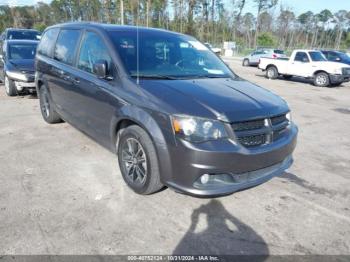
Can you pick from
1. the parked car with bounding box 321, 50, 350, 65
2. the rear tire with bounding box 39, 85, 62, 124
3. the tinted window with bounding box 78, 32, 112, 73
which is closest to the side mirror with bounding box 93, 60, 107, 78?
the tinted window with bounding box 78, 32, 112, 73

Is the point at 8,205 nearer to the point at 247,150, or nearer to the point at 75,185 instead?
the point at 75,185

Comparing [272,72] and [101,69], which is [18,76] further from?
[272,72]

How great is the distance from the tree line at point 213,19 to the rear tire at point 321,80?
3640 centimetres

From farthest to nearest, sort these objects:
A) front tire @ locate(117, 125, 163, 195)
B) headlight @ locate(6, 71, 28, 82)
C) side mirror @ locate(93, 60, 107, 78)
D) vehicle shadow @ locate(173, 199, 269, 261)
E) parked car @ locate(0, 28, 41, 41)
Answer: parked car @ locate(0, 28, 41, 41)
headlight @ locate(6, 71, 28, 82)
side mirror @ locate(93, 60, 107, 78)
front tire @ locate(117, 125, 163, 195)
vehicle shadow @ locate(173, 199, 269, 261)

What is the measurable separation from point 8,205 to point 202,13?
61222mm

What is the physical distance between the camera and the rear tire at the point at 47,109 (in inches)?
244

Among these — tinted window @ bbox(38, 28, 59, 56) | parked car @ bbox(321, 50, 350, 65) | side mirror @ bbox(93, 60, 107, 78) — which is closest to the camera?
side mirror @ bbox(93, 60, 107, 78)

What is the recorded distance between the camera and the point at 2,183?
3.97 m

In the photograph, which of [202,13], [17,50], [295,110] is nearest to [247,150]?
[295,110]

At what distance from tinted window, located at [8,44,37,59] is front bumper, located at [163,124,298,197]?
337 inches

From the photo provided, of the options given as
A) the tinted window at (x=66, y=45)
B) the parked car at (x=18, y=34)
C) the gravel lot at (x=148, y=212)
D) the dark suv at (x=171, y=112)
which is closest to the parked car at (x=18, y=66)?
the tinted window at (x=66, y=45)

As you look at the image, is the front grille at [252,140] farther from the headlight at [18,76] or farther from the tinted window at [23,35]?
the tinted window at [23,35]

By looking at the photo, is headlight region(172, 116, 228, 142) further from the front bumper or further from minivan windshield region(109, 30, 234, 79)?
minivan windshield region(109, 30, 234, 79)

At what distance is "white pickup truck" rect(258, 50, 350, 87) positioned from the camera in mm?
15203
